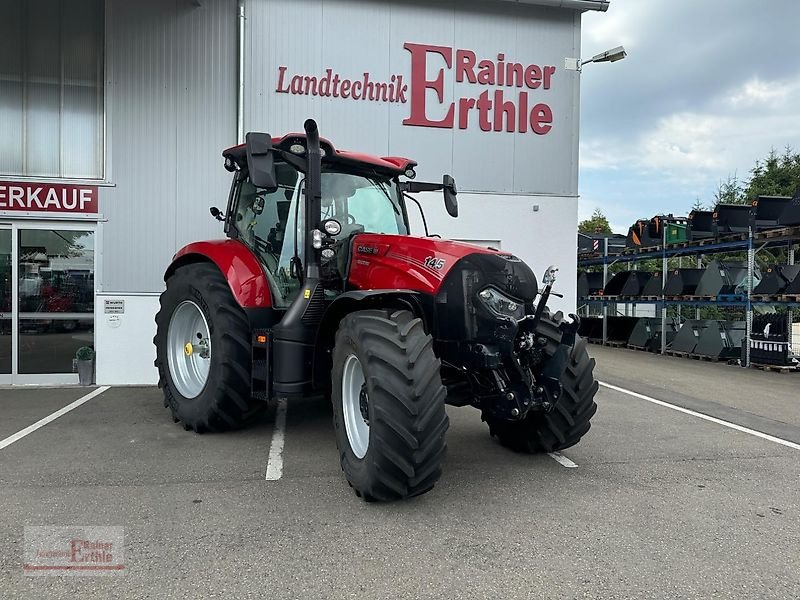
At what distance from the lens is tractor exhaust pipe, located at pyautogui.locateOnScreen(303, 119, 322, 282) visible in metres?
4.66

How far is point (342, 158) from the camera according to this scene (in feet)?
17.1

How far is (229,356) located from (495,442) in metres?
2.54

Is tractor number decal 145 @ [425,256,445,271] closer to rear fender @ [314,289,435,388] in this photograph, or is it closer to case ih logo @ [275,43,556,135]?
rear fender @ [314,289,435,388]

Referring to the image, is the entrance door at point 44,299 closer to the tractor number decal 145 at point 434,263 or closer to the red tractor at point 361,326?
the red tractor at point 361,326

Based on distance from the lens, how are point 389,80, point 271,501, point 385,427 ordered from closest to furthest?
point 385,427
point 271,501
point 389,80

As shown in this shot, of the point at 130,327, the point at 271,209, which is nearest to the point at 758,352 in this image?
the point at 271,209

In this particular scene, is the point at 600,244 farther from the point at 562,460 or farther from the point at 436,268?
the point at 436,268

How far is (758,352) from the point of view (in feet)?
38.3

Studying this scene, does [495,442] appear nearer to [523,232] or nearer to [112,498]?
[112,498]

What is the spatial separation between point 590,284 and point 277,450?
15022 mm

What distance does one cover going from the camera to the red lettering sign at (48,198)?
26.0 feet

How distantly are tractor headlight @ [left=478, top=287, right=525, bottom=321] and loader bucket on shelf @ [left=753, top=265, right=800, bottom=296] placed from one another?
9.40 metres

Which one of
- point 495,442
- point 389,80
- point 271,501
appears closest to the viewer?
point 271,501

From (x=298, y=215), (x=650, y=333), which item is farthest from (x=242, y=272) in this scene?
(x=650, y=333)
